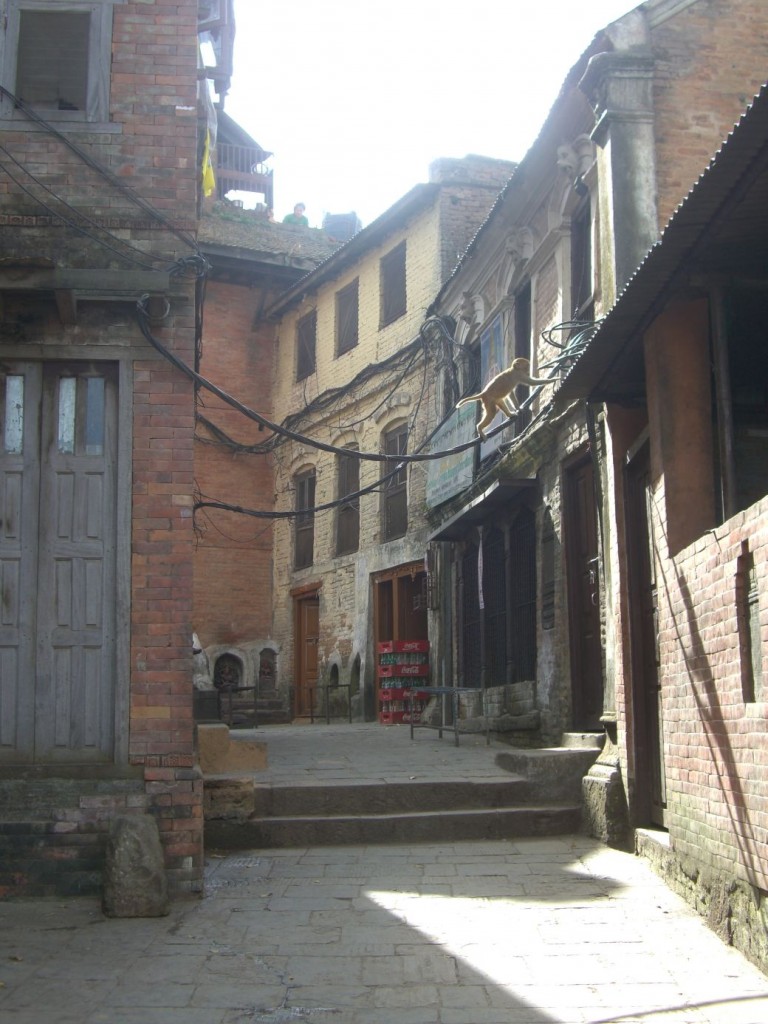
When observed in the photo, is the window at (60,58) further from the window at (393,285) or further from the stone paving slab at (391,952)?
the window at (393,285)

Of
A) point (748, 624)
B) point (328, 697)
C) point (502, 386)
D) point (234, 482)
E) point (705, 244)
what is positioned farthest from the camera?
point (234, 482)

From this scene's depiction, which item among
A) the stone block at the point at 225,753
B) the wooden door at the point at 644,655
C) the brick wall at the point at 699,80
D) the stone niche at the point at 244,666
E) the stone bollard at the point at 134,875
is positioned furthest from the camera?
the stone niche at the point at 244,666

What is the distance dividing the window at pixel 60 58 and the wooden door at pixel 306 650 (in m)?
15.5

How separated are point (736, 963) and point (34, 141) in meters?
6.46

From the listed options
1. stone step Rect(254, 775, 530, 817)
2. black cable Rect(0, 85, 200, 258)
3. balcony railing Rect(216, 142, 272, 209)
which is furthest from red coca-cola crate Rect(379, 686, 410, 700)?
balcony railing Rect(216, 142, 272, 209)

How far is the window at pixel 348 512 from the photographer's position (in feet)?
69.0

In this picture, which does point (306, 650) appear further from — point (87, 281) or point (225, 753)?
point (87, 281)

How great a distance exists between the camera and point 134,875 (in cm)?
629

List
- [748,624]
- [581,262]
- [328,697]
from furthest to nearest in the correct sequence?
[328,697] → [581,262] → [748,624]

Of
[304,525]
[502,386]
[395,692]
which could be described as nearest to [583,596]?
[502,386]

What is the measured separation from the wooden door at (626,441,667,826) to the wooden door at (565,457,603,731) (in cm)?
194

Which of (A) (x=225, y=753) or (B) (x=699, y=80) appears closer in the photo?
(A) (x=225, y=753)

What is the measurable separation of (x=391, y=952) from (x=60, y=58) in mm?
6142

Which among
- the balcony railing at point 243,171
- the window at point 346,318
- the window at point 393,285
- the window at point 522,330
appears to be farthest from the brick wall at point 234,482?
the balcony railing at point 243,171
